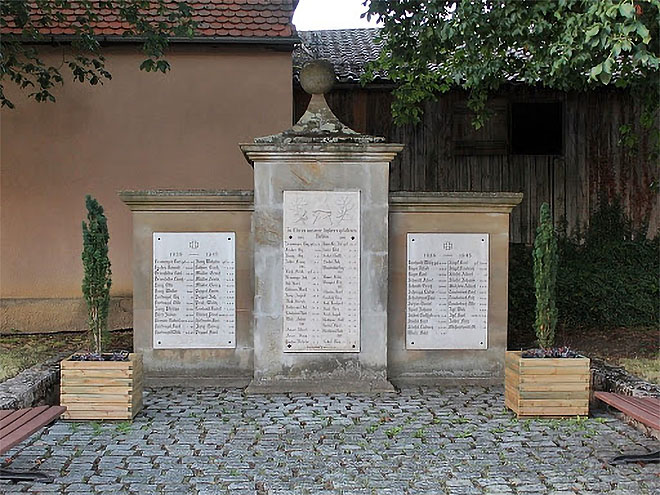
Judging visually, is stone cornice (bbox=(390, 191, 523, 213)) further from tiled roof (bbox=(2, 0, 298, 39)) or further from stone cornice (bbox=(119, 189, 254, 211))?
tiled roof (bbox=(2, 0, 298, 39))

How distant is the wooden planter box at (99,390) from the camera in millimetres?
6559

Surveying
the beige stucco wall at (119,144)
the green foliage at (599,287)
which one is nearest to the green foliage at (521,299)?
the green foliage at (599,287)

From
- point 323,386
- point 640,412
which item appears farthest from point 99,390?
point 640,412

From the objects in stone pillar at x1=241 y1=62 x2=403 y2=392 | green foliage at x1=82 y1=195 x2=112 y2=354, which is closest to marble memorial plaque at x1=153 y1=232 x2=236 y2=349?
stone pillar at x1=241 y1=62 x2=403 y2=392

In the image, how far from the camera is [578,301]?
39.4 ft

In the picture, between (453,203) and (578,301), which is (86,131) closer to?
(453,203)

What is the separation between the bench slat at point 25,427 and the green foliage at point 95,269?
3.73 feet

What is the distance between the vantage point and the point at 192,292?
814 cm

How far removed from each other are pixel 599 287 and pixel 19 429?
362 inches

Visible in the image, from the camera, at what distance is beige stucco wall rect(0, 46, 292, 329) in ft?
37.6

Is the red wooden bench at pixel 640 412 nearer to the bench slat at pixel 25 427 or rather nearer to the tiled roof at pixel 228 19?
the bench slat at pixel 25 427

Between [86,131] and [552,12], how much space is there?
675 centimetres

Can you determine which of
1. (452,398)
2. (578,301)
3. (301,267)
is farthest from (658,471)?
(578,301)

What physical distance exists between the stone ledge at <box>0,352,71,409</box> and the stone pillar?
74.6 inches
